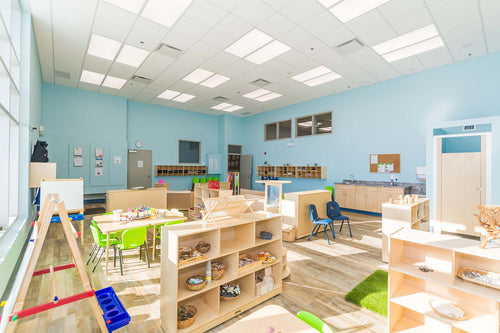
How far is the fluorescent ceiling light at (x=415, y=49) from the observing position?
16.5 feet

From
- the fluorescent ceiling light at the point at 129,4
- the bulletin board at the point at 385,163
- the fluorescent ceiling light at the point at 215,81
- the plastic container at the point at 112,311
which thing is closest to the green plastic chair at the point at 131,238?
the plastic container at the point at 112,311

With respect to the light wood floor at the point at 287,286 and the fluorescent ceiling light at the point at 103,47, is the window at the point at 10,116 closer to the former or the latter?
the light wood floor at the point at 287,286

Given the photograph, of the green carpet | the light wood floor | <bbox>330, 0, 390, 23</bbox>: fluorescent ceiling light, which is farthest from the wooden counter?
<bbox>330, 0, 390, 23</bbox>: fluorescent ceiling light

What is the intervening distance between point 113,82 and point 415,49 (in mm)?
8371

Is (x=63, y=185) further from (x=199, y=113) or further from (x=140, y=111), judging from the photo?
(x=199, y=113)

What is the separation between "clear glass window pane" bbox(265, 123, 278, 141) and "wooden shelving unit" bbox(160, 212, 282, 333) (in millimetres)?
8027

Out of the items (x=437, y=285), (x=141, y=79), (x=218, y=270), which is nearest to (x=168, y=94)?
(x=141, y=79)

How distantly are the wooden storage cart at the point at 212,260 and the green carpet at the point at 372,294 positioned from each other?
3.13 feet

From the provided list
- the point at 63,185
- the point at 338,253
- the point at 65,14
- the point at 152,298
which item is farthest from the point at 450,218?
the point at 65,14

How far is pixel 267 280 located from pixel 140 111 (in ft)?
29.0

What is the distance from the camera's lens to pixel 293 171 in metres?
9.80

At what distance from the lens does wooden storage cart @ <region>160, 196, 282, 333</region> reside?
87.5 inches

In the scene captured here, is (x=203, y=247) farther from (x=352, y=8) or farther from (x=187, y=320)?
(x=352, y=8)

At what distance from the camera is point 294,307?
2695mm
